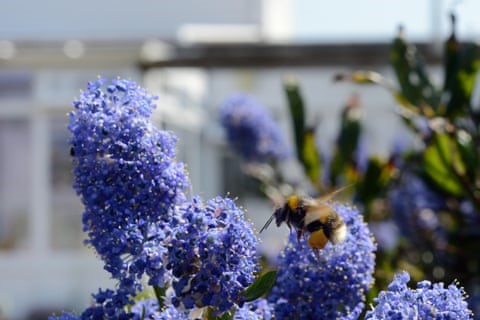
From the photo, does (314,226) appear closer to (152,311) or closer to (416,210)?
(152,311)

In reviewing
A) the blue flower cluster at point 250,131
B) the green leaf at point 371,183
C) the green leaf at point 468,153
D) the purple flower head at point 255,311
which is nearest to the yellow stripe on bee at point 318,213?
the purple flower head at point 255,311

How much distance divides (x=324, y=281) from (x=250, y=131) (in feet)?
10.9

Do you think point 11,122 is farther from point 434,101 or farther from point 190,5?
point 434,101

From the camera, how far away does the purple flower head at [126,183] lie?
2.41 metres

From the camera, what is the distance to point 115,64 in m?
13.6

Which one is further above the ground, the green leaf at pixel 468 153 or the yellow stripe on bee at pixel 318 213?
the green leaf at pixel 468 153

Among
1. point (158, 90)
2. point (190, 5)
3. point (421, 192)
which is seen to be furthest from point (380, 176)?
point (190, 5)

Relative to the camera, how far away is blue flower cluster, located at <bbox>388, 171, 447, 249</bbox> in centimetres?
520

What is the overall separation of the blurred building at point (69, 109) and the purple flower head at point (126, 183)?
951 cm

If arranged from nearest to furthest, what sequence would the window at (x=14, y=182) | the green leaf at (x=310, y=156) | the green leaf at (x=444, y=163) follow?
the green leaf at (x=444, y=163)
the green leaf at (x=310, y=156)
the window at (x=14, y=182)

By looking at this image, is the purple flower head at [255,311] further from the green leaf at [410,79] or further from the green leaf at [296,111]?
the green leaf at [296,111]

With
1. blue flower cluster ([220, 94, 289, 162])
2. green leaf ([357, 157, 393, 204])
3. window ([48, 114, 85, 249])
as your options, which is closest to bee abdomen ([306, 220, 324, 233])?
green leaf ([357, 157, 393, 204])

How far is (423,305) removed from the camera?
7.03ft

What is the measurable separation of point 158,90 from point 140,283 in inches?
433
